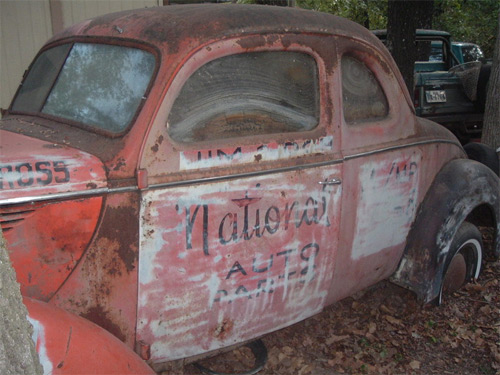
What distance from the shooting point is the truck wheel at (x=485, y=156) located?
4.58 meters

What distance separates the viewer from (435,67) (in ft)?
31.6

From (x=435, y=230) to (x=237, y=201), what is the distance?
1637 mm

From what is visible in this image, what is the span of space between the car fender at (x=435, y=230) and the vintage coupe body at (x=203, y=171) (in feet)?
0.72

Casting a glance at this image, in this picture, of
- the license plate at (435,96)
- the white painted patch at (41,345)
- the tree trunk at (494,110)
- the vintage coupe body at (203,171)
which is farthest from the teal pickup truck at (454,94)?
the white painted patch at (41,345)

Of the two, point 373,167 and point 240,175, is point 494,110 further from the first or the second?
point 240,175

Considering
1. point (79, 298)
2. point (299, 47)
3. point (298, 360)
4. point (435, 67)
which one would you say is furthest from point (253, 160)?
point (435, 67)

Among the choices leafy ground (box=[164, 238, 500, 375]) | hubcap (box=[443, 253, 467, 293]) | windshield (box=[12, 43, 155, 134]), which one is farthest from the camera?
hubcap (box=[443, 253, 467, 293])

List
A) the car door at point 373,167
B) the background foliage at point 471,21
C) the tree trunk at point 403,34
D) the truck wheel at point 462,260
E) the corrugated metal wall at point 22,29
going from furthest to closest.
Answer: the background foliage at point 471,21 → the tree trunk at point 403,34 → the corrugated metal wall at point 22,29 → the truck wheel at point 462,260 → the car door at point 373,167

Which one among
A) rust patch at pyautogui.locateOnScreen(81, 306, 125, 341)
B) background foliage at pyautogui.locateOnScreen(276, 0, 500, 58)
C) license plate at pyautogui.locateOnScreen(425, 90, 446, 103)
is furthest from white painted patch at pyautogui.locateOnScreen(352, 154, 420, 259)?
background foliage at pyautogui.locateOnScreen(276, 0, 500, 58)

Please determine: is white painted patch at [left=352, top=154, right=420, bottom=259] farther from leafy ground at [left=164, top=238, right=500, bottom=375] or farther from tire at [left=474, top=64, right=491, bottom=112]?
tire at [left=474, top=64, right=491, bottom=112]

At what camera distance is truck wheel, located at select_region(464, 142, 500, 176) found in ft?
15.0

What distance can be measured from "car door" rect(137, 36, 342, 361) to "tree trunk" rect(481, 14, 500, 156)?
3.18m

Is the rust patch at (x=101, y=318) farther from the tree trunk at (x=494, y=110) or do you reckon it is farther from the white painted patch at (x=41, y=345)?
the tree trunk at (x=494, y=110)

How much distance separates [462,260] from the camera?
4.10 meters
